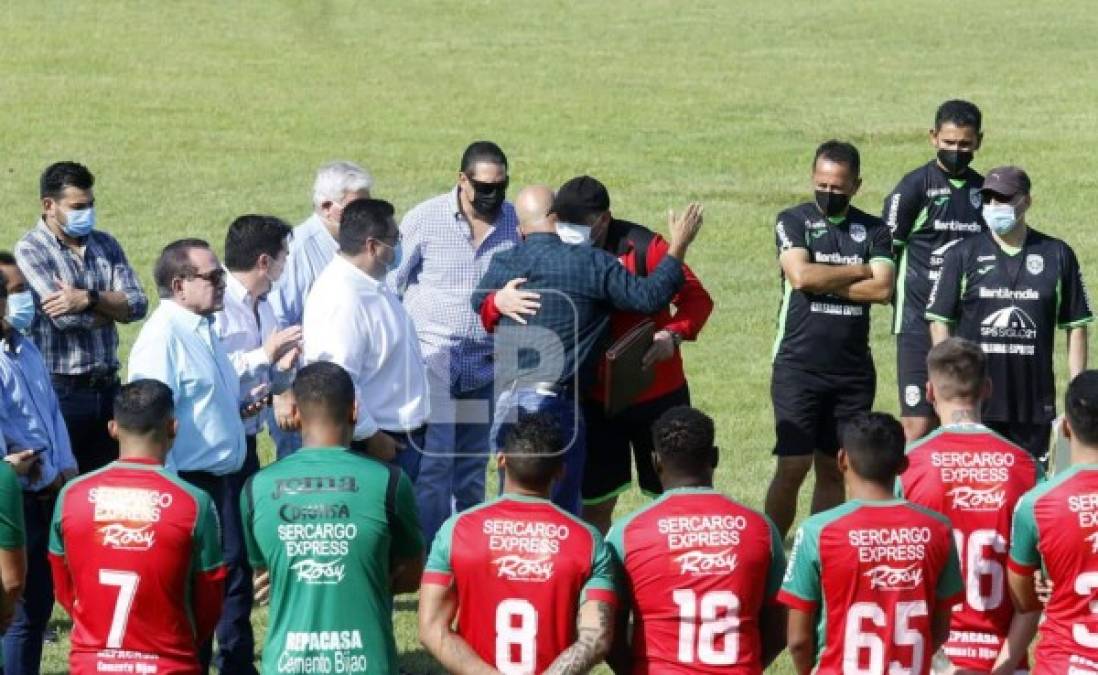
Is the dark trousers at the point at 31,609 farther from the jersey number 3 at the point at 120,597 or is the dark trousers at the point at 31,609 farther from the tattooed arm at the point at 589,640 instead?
the tattooed arm at the point at 589,640

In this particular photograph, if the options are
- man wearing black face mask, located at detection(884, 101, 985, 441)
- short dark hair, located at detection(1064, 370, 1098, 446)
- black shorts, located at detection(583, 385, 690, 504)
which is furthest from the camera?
man wearing black face mask, located at detection(884, 101, 985, 441)

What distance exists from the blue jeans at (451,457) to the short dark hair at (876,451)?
14.2 feet

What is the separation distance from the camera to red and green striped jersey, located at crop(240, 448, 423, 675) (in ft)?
26.4

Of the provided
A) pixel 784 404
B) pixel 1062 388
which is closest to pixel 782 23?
pixel 1062 388

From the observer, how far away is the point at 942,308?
12.0m

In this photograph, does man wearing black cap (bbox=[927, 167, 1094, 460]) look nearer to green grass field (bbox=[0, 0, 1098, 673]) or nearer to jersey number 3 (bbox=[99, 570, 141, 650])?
green grass field (bbox=[0, 0, 1098, 673])

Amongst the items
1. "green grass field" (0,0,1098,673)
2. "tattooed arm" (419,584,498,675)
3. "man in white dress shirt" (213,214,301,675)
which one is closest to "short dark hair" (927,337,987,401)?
"tattooed arm" (419,584,498,675)

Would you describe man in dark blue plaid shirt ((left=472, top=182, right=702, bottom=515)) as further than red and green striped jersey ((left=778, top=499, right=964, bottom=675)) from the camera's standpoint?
Yes

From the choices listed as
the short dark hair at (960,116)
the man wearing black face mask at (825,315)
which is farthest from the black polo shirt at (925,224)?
the man wearing black face mask at (825,315)

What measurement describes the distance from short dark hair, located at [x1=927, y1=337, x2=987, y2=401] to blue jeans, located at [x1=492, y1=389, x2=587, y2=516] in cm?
238

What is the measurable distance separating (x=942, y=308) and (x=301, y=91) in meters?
23.4

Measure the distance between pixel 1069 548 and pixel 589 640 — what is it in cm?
205

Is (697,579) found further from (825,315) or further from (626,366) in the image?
(825,315)

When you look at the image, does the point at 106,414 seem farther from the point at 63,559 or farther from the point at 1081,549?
the point at 1081,549
